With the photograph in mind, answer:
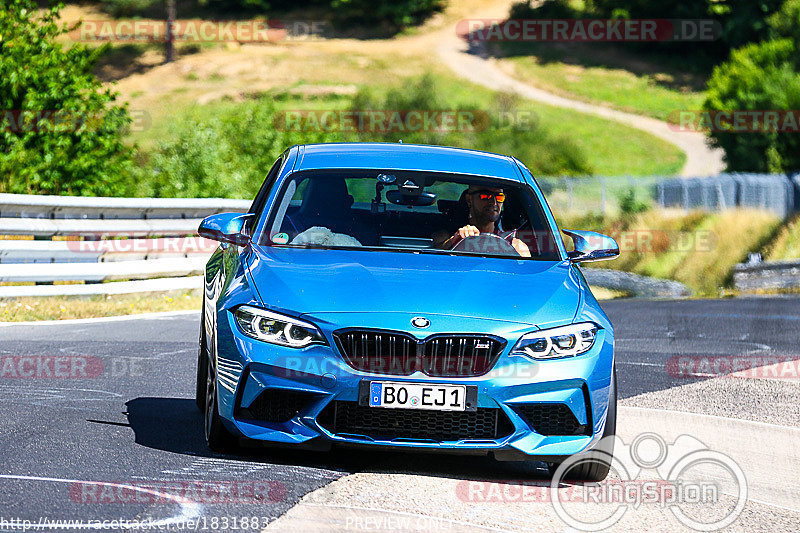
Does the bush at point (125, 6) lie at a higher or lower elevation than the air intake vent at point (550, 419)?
lower

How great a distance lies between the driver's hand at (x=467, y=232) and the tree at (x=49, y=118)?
12410 mm

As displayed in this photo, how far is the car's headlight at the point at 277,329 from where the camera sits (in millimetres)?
5938

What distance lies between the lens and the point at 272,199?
7.32 meters

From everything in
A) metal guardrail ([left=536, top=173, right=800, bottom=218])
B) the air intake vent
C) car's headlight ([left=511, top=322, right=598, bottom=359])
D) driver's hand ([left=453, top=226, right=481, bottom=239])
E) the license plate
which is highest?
driver's hand ([left=453, top=226, right=481, bottom=239])

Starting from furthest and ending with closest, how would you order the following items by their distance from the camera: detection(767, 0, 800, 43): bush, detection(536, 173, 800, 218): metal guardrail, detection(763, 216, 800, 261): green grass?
detection(767, 0, 800, 43): bush < detection(536, 173, 800, 218): metal guardrail < detection(763, 216, 800, 261): green grass

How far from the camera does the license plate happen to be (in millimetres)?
5875

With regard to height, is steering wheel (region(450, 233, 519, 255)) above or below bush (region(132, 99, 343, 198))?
above

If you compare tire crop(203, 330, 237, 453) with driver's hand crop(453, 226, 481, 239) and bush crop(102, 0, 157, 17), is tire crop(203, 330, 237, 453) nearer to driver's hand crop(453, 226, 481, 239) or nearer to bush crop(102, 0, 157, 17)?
driver's hand crop(453, 226, 481, 239)

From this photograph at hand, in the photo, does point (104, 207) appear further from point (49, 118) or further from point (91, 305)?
point (49, 118)

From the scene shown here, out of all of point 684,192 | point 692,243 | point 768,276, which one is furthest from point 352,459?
point 684,192

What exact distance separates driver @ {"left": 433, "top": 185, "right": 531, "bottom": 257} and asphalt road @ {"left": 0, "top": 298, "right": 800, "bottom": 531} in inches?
51.8

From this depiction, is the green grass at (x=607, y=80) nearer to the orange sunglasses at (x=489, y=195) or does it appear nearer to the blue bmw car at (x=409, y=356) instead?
the orange sunglasses at (x=489, y=195)

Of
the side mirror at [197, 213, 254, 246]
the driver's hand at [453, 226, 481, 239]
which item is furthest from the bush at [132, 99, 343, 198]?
the driver's hand at [453, 226, 481, 239]

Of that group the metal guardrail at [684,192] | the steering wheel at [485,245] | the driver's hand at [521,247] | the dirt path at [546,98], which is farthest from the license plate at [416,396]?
the dirt path at [546,98]
